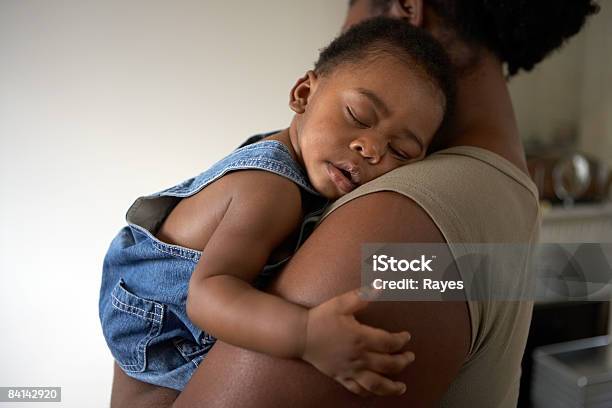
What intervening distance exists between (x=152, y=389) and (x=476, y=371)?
0.47 meters

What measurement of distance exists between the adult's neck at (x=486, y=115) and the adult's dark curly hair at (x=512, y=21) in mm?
37

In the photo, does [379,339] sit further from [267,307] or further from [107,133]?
[107,133]

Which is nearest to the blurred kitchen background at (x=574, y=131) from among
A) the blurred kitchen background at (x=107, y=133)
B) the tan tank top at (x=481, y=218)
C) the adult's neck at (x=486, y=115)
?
the blurred kitchen background at (x=107, y=133)

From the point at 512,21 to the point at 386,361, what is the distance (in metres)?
0.67

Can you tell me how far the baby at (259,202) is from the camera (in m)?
0.57

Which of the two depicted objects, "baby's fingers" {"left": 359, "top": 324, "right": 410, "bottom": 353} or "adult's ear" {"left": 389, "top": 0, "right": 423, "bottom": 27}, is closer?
"baby's fingers" {"left": 359, "top": 324, "right": 410, "bottom": 353}

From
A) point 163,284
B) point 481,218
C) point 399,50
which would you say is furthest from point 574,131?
point 163,284

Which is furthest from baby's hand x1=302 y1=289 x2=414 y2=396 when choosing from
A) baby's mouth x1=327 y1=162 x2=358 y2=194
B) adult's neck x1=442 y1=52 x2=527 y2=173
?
adult's neck x1=442 y1=52 x2=527 y2=173

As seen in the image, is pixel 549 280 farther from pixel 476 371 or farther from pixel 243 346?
pixel 243 346

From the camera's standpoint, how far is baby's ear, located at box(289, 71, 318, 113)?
78 cm

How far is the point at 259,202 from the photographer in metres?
0.61

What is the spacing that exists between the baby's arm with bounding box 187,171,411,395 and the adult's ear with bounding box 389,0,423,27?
416 mm

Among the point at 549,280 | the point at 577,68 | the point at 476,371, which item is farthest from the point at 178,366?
the point at 577,68

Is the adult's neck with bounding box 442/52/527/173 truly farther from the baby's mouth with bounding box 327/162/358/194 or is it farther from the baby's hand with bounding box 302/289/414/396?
the baby's hand with bounding box 302/289/414/396
